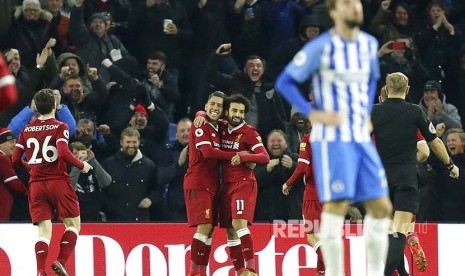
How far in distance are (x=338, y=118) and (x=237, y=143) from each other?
13.7 feet

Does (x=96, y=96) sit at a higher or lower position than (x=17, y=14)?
lower

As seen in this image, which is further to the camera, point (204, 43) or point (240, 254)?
point (204, 43)

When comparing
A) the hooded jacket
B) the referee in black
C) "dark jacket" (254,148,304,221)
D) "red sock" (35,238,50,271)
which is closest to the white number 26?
"red sock" (35,238,50,271)

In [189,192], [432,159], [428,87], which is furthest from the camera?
[428,87]

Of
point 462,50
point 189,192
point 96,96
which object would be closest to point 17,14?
point 96,96

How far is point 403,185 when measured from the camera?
39.7 ft

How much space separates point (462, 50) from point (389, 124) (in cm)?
579

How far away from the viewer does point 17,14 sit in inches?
643

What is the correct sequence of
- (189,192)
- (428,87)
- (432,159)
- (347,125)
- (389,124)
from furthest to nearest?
(428,87)
(432,159)
(189,192)
(389,124)
(347,125)

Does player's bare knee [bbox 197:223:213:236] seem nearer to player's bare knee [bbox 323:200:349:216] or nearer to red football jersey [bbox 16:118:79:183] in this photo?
red football jersey [bbox 16:118:79:183]

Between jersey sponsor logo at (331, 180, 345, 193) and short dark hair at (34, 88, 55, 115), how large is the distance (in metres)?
4.40

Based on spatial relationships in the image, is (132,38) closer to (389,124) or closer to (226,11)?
(226,11)

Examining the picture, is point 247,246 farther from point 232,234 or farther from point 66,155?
point 66,155

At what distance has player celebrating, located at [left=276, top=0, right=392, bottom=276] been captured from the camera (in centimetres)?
891
